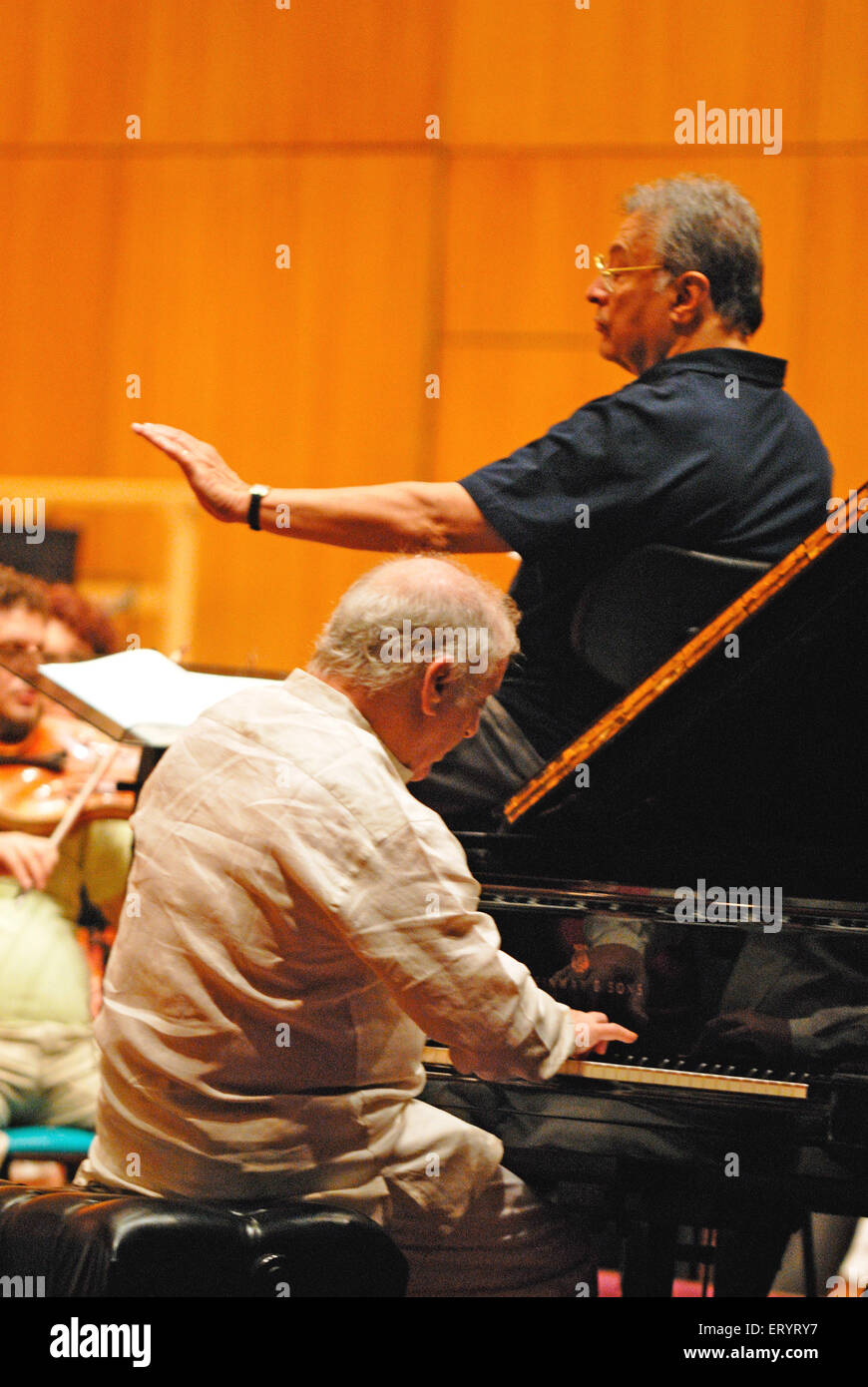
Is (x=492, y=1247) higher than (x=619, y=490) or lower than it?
lower

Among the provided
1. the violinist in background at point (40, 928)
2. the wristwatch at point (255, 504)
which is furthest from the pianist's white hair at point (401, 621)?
the violinist in background at point (40, 928)

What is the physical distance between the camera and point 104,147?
5047 millimetres

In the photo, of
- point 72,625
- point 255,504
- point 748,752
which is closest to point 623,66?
point 72,625

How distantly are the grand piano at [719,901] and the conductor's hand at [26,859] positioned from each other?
115 cm

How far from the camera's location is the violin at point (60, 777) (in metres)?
2.78

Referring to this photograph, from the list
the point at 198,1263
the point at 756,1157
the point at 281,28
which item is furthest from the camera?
the point at 281,28

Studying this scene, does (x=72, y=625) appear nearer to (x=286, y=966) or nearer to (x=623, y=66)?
(x=286, y=966)

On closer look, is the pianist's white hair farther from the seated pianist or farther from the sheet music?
the sheet music

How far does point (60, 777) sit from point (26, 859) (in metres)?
0.28

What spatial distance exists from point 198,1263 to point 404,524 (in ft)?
3.59

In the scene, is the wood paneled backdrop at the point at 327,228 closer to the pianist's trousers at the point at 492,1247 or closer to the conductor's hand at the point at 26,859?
the conductor's hand at the point at 26,859

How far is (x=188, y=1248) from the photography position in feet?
4.18
